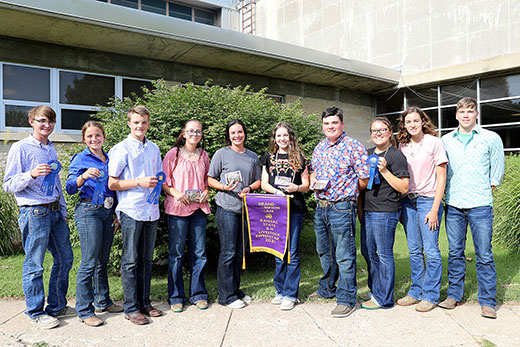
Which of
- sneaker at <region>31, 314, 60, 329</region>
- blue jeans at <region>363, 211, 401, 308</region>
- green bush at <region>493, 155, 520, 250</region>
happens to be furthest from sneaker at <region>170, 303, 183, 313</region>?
green bush at <region>493, 155, 520, 250</region>

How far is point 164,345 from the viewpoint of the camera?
3422 millimetres

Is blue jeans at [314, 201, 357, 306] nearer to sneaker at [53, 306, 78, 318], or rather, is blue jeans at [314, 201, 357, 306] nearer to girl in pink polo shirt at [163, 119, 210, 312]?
girl in pink polo shirt at [163, 119, 210, 312]

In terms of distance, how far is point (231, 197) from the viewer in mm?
4320

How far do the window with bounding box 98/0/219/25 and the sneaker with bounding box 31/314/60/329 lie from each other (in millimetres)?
24641

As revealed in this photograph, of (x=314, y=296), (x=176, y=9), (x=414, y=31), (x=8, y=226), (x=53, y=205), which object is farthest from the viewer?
(x=176, y=9)

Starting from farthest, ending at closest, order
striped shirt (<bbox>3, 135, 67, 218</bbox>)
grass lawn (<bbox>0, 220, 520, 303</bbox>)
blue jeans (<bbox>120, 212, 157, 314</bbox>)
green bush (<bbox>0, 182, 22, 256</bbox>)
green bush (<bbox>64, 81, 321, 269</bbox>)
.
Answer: green bush (<bbox>0, 182, 22, 256</bbox>), green bush (<bbox>64, 81, 321, 269</bbox>), grass lawn (<bbox>0, 220, 520, 303</bbox>), blue jeans (<bbox>120, 212, 157, 314</bbox>), striped shirt (<bbox>3, 135, 67, 218</bbox>)

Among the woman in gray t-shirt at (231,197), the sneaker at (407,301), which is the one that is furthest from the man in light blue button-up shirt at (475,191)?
the woman in gray t-shirt at (231,197)

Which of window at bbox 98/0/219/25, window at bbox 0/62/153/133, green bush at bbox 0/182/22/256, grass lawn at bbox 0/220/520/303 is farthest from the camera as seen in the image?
window at bbox 98/0/219/25

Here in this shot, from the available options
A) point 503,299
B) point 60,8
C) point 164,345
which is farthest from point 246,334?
point 60,8

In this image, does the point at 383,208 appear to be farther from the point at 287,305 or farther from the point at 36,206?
the point at 36,206

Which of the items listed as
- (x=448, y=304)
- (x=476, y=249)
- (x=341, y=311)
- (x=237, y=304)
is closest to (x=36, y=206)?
(x=237, y=304)

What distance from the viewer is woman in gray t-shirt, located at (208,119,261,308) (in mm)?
4297

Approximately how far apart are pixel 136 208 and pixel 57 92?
6.71 metres

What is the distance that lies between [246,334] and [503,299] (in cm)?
318
